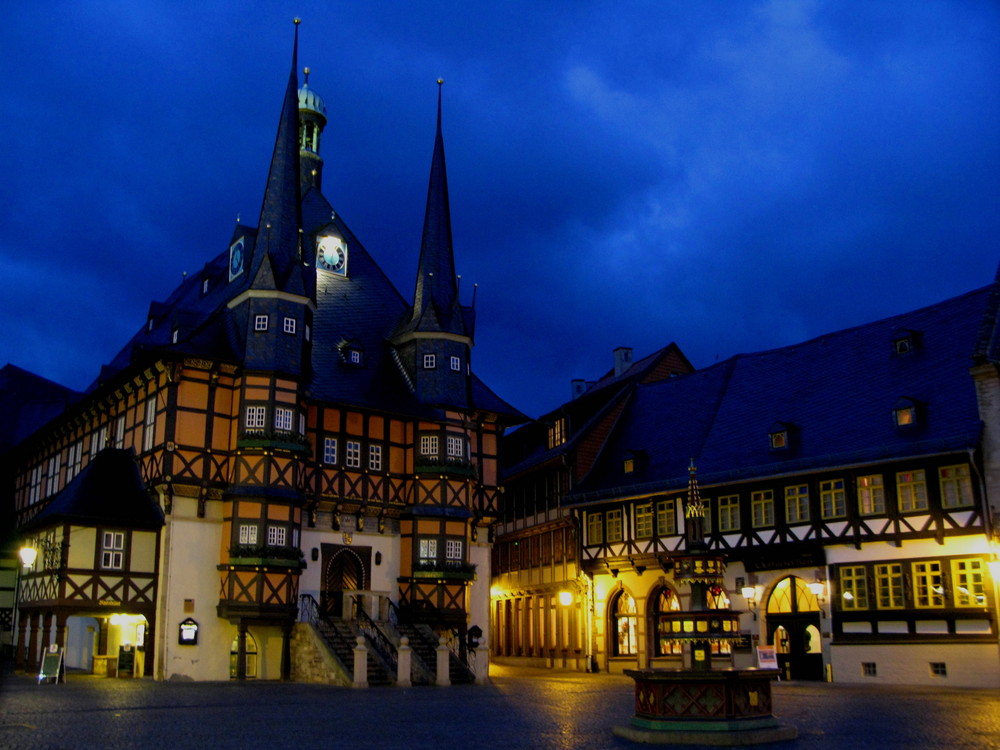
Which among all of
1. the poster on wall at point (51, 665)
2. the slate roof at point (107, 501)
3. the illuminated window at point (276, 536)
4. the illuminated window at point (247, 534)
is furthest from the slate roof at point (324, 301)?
the poster on wall at point (51, 665)

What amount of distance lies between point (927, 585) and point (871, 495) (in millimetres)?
3145

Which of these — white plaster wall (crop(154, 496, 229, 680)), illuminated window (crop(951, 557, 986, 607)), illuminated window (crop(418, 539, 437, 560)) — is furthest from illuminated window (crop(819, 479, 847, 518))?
white plaster wall (crop(154, 496, 229, 680))

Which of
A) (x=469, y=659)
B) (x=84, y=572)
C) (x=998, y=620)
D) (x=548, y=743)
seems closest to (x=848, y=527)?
(x=998, y=620)

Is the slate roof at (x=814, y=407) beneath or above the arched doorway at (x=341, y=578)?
above

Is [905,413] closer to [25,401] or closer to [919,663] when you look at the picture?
[919,663]

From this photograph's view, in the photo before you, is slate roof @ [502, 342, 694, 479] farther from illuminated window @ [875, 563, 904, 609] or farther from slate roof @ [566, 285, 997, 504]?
illuminated window @ [875, 563, 904, 609]

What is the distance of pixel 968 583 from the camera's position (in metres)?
30.3

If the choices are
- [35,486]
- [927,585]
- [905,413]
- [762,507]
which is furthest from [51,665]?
[905,413]

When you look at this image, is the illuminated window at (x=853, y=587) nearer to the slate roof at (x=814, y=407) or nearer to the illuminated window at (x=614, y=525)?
the slate roof at (x=814, y=407)

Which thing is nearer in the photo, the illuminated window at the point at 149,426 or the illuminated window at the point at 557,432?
the illuminated window at the point at 149,426

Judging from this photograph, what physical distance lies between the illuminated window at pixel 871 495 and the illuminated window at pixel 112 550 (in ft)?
75.5

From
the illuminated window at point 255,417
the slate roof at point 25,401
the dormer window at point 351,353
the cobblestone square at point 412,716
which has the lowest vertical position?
the cobblestone square at point 412,716

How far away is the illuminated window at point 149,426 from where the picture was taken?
115ft

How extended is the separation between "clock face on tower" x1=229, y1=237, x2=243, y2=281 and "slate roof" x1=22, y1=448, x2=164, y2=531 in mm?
8191
